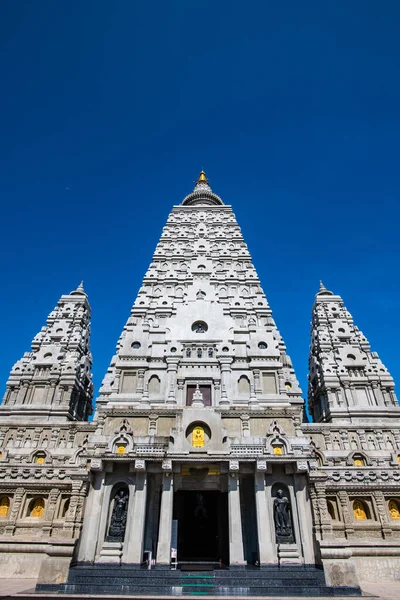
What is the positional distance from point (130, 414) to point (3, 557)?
35.8 feet

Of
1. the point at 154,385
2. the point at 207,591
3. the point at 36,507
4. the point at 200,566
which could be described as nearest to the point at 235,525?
the point at 200,566

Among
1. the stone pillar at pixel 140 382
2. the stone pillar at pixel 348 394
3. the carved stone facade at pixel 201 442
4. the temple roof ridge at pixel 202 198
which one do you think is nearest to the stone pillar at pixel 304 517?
the carved stone facade at pixel 201 442

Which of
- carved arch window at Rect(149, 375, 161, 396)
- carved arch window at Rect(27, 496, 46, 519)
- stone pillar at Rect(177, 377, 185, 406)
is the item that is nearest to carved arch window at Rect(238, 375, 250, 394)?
stone pillar at Rect(177, 377, 185, 406)

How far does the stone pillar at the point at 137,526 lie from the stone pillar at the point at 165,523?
0.83 meters

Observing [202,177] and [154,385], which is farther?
[202,177]

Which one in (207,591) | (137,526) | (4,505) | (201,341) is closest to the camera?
(207,591)

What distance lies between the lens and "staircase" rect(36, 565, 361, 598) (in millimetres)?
14047

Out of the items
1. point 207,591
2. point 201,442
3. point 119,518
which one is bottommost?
Answer: point 207,591

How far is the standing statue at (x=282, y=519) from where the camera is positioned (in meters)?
17.2

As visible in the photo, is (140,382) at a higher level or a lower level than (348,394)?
lower

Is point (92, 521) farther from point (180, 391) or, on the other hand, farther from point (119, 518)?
point (180, 391)

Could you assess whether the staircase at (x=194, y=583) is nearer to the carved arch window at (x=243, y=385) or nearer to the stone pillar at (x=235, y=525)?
the stone pillar at (x=235, y=525)

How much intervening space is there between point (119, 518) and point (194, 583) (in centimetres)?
471

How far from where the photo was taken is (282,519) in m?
17.5
